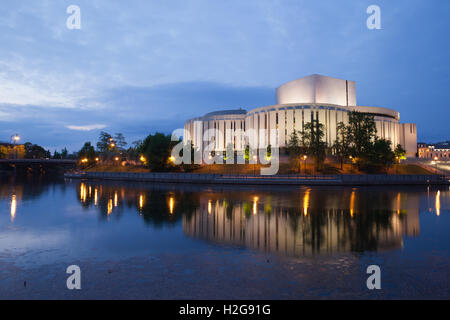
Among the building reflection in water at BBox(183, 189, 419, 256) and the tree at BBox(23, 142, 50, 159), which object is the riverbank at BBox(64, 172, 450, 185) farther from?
the tree at BBox(23, 142, 50, 159)

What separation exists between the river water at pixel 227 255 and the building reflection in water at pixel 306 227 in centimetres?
5

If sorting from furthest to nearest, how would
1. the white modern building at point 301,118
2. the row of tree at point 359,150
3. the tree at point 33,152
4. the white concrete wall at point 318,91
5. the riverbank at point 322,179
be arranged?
1. the tree at point 33,152
2. the white concrete wall at point 318,91
3. the white modern building at point 301,118
4. the row of tree at point 359,150
5. the riverbank at point 322,179

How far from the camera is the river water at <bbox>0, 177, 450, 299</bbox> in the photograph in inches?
251

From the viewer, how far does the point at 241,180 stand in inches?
1645

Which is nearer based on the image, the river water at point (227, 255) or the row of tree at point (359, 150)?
the river water at point (227, 255)

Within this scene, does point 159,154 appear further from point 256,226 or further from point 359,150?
point 256,226

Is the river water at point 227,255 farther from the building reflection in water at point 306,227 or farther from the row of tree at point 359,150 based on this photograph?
the row of tree at point 359,150

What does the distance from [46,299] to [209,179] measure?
37.9 meters

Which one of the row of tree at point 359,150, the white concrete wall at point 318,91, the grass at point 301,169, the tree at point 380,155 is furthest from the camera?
the white concrete wall at point 318,91

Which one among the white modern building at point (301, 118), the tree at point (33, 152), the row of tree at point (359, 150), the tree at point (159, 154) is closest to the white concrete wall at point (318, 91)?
the white modern building at point (301, 118)

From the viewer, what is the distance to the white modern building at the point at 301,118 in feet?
275

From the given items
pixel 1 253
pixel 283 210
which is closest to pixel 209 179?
pixel 283 210

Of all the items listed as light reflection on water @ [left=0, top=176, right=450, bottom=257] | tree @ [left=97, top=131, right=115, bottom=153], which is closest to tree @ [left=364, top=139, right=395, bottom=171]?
light reflection on water @ [left=0, top=176, right=450, bottom=257]
